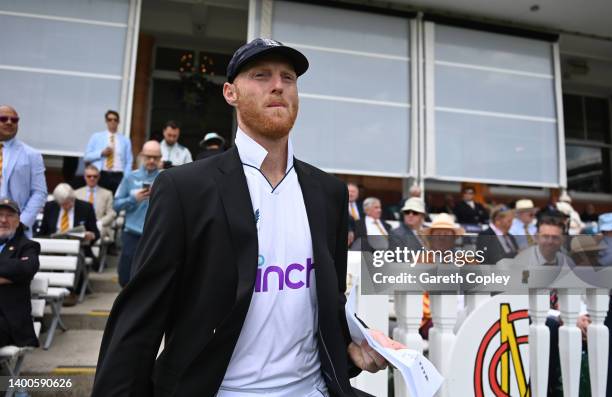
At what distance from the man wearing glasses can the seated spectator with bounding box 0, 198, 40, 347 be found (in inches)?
127

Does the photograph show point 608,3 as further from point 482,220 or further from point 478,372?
point 478,372

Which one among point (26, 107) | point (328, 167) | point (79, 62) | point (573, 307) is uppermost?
point (79, 62)

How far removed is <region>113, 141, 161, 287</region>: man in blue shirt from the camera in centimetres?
412

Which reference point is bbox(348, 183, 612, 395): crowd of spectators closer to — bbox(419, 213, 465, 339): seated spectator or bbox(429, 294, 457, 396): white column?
bbox(419, 213, 465, 339): seated spectator

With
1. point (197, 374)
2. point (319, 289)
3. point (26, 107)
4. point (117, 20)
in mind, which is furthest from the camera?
point (117, 20)

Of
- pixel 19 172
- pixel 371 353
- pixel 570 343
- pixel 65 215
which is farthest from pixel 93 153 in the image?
pixel 570 343

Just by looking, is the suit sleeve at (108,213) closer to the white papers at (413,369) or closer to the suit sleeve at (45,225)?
the suit sleeve at (45,225)

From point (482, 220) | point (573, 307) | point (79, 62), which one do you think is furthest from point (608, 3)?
point (79, 62)

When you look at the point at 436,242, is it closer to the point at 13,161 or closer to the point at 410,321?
the point at 410,321

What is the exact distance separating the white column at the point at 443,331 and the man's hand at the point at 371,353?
28.0 inches

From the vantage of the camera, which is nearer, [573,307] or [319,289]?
[319,289]

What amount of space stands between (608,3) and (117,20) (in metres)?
10.6

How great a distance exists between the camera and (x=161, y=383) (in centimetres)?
100

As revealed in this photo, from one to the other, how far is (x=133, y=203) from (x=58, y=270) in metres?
1.08
